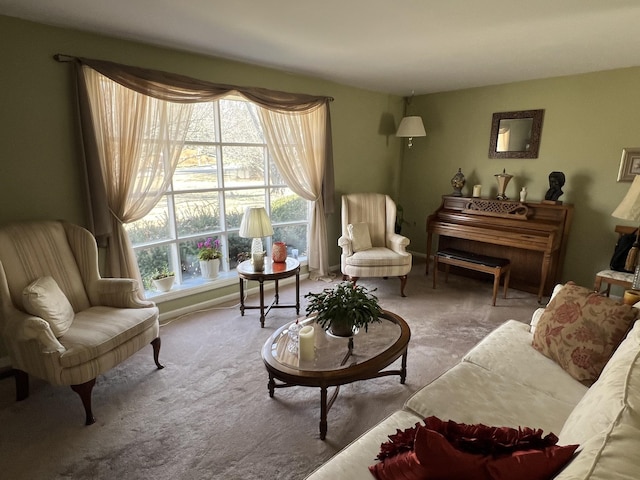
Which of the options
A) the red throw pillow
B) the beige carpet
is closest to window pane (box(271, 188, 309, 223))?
the beige carpet

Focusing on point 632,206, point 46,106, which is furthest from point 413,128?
point 46,106

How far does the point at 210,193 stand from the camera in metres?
3.34

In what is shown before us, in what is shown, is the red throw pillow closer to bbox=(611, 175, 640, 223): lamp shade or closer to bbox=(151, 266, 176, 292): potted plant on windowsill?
bbox=(611, 175, 640, 223): lamp shade

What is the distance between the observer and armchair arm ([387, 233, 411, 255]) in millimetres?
3779

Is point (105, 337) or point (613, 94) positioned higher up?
point (613, 94)

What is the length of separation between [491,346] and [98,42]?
316 cm

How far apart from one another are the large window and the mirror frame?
2.50 m

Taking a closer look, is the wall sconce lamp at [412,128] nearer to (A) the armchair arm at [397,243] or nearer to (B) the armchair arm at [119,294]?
(A) the armchair arm at [397,243]

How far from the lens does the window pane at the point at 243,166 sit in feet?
11.2

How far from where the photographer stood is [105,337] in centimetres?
195

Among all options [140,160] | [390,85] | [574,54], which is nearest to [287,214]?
→ [140,160]

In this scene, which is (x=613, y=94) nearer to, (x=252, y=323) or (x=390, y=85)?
(x=390, y=85)

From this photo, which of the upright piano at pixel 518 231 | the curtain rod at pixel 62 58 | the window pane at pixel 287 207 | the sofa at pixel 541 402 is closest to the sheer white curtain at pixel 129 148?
the curtain rod at pixel 62 58

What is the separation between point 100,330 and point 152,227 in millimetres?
1240
